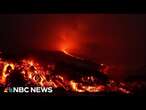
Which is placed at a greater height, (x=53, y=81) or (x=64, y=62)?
(x=64, y=62)

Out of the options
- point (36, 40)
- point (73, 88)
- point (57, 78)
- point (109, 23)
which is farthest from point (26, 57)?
point (109, 23)

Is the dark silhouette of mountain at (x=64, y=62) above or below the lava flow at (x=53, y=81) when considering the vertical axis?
above

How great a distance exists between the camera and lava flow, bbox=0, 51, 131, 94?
10.0 feet

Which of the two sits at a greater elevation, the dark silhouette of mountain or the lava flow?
the dark silhouette of mountain

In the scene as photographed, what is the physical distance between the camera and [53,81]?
10.0 ft

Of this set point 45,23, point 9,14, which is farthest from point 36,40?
point 9,14

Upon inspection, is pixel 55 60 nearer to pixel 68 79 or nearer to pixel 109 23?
pixel 68 79

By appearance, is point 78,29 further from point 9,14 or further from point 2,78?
point 2,78

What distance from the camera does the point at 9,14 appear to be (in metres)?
3.14

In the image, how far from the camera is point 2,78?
3.05 m

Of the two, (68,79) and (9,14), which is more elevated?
(9,14)

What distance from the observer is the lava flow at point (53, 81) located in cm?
305

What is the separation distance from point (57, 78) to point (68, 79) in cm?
13

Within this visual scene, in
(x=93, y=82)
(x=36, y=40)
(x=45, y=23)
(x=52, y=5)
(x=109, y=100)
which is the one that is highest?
(x=52, y=5)
